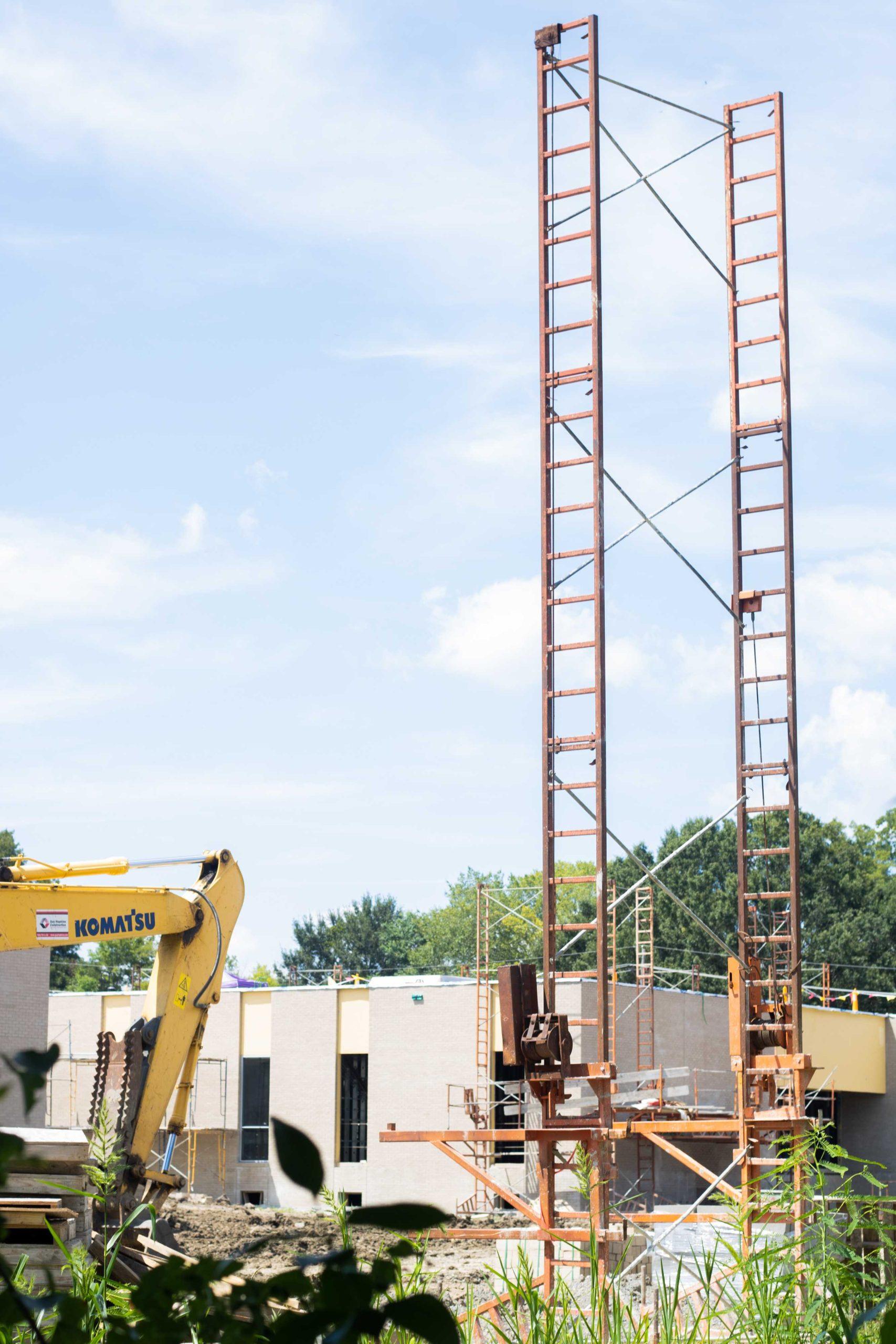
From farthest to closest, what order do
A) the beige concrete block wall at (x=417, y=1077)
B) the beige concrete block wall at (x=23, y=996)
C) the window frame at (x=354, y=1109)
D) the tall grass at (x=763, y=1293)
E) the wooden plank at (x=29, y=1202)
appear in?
the window frame at (x=354, y=1109) → the beige concrete block wall at (x=417, y=1077) → the beige concrete block wall at (x=23, y=996) → the wooden plank at (x=29, y=1202) → the tall grass at (x=763, y=1293)

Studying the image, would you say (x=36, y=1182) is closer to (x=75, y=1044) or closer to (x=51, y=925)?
(x=51, y=925)

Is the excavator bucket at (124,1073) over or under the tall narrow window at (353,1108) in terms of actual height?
over

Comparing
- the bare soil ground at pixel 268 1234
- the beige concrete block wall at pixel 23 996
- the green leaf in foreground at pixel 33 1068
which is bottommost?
the bare soil ground at pixel 268 1234

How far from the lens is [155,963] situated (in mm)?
15250

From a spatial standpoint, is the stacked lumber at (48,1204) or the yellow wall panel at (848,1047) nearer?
the stacked lumber at (48,1204)

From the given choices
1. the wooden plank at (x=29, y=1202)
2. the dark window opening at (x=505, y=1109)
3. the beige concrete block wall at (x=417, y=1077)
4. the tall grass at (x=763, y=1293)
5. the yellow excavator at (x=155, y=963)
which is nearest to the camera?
the tall grass at (x=763, y=1293)

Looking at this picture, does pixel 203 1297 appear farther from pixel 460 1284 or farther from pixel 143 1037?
pixel 460 1284

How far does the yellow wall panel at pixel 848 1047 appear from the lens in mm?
36312

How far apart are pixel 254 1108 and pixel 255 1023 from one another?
2169mm

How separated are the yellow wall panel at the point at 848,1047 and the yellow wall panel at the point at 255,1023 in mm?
13701

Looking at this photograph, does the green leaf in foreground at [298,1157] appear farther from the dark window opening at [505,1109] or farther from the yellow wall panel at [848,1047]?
the yellow wall panel at [848,1047]

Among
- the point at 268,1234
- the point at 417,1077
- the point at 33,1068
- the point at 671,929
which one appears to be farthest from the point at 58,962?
the point at 33,1068

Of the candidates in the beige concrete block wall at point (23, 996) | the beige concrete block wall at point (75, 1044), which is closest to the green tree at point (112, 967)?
the beige concrete block wall at point (75, 1044)

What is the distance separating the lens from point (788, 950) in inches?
802
